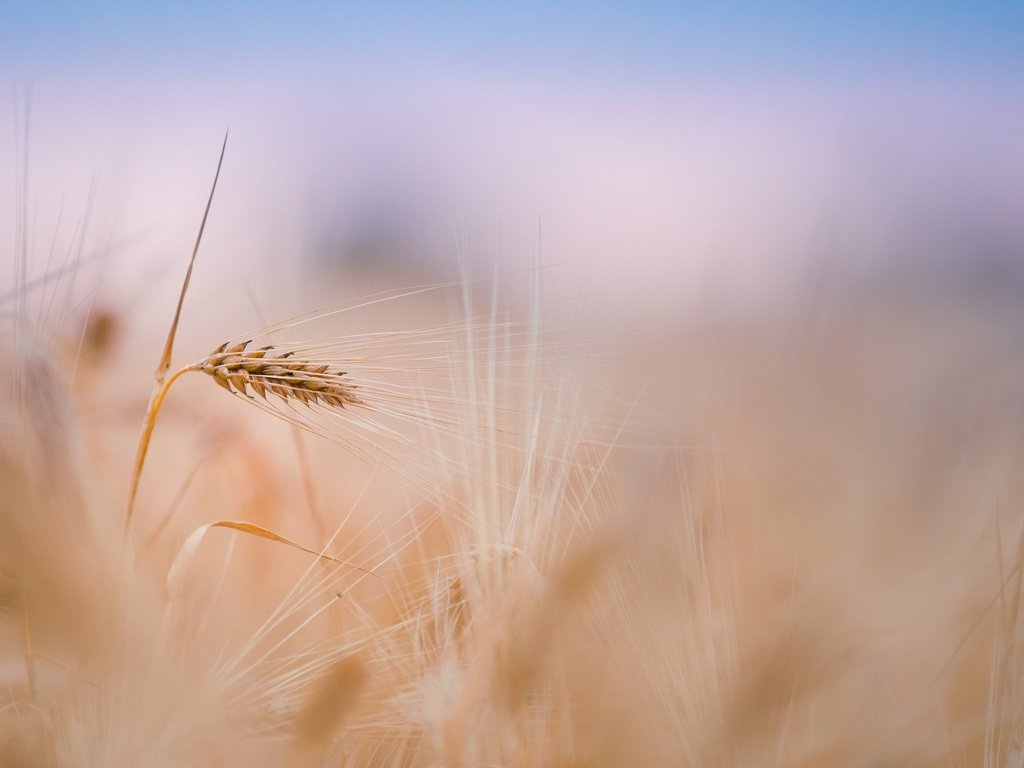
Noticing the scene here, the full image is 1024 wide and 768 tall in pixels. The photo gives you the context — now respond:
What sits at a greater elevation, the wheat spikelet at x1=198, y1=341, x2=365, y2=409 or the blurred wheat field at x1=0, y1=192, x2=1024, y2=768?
the wheat spikelet at x1=198, y1=341, x2=365, y2=409

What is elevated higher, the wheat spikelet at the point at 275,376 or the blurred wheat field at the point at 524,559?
the wheat spikelet at the point at 275,376

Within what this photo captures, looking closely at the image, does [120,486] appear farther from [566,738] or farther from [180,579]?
[566,738]

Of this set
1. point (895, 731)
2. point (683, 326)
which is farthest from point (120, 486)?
point (895, 731)

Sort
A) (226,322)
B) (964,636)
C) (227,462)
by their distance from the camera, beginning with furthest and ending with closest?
(226,322)
(227,462)
(964,636)

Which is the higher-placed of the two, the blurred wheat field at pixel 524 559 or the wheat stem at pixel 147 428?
the wheat stem at pixel 147 428

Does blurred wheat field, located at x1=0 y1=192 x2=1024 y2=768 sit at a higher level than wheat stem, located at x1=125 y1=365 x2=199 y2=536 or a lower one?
lower
